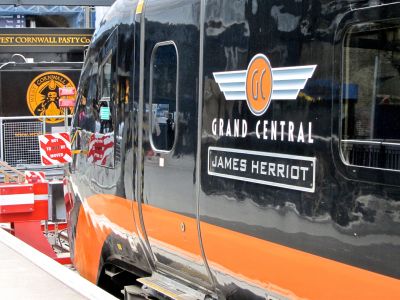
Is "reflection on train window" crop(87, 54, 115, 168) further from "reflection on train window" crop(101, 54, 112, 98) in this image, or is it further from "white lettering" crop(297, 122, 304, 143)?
"white lettering" crop(297, 122, 304, 143)

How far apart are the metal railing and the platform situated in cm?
722

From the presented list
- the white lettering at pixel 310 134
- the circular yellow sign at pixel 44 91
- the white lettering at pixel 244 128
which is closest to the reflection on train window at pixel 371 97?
the white lettering at pixel 310 134

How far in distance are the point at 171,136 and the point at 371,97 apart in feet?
6.31

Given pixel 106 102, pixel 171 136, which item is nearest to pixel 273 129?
pixel 171 136

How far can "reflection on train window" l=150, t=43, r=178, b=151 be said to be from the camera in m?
4.96

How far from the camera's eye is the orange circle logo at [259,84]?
155 inches

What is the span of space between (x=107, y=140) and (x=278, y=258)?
2596 millimetres

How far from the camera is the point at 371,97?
11.0 ft

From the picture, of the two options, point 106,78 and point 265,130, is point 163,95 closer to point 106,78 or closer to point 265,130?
point 106,78

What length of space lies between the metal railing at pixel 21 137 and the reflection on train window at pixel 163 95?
9552 millimetres

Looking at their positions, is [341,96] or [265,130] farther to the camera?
[265,130]

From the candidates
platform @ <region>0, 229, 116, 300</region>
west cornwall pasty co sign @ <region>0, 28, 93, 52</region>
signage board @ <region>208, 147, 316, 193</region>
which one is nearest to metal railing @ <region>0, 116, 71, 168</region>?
west cornwall pasty co sign @ <region>0, 28, 93, 52</region>

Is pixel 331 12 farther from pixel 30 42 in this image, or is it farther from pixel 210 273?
pixel 30 42

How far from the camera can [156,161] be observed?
5129 mm
